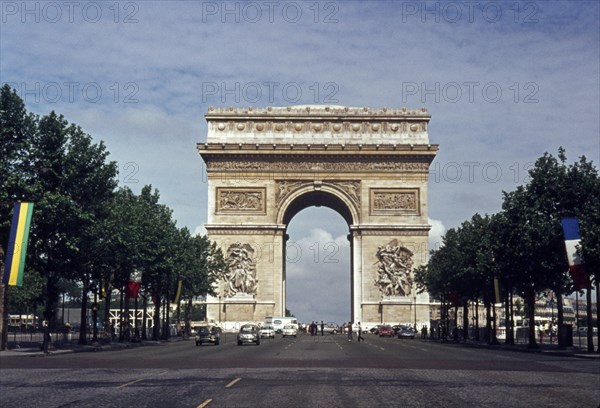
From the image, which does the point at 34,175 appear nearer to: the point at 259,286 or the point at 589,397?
the point at 589,397

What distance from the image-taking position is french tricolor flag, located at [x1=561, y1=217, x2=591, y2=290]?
4612cm

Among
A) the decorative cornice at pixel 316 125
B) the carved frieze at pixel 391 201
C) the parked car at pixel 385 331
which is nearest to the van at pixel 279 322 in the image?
the parked car at pixel 385 331

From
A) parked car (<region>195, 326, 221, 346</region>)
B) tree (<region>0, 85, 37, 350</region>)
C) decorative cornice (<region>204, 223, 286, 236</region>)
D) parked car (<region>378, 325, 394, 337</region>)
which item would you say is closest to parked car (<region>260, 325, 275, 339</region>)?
parked car (<region>378, 325, 394, 337</region>)

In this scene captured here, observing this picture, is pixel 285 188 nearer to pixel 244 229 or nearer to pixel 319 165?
pixel 319 165

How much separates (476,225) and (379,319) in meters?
24.3

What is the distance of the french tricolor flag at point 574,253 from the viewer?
46125 mm

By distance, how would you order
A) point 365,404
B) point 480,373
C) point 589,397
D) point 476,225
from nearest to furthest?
point 365,404
point 589,397
point 480,373
point 476,225

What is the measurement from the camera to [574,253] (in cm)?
4666

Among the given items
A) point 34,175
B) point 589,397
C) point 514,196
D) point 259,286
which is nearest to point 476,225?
point 514,196

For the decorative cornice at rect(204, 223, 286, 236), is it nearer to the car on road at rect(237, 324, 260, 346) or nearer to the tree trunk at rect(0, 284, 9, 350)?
the car on road at rect(237, 324, 260, 346)

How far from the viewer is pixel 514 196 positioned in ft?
181

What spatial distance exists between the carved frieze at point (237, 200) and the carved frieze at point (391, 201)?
12788 millimetres

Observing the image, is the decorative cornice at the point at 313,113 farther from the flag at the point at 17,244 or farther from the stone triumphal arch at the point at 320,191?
the flag at the point at 17,244

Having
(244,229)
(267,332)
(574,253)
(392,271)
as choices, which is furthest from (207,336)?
(392,271)
